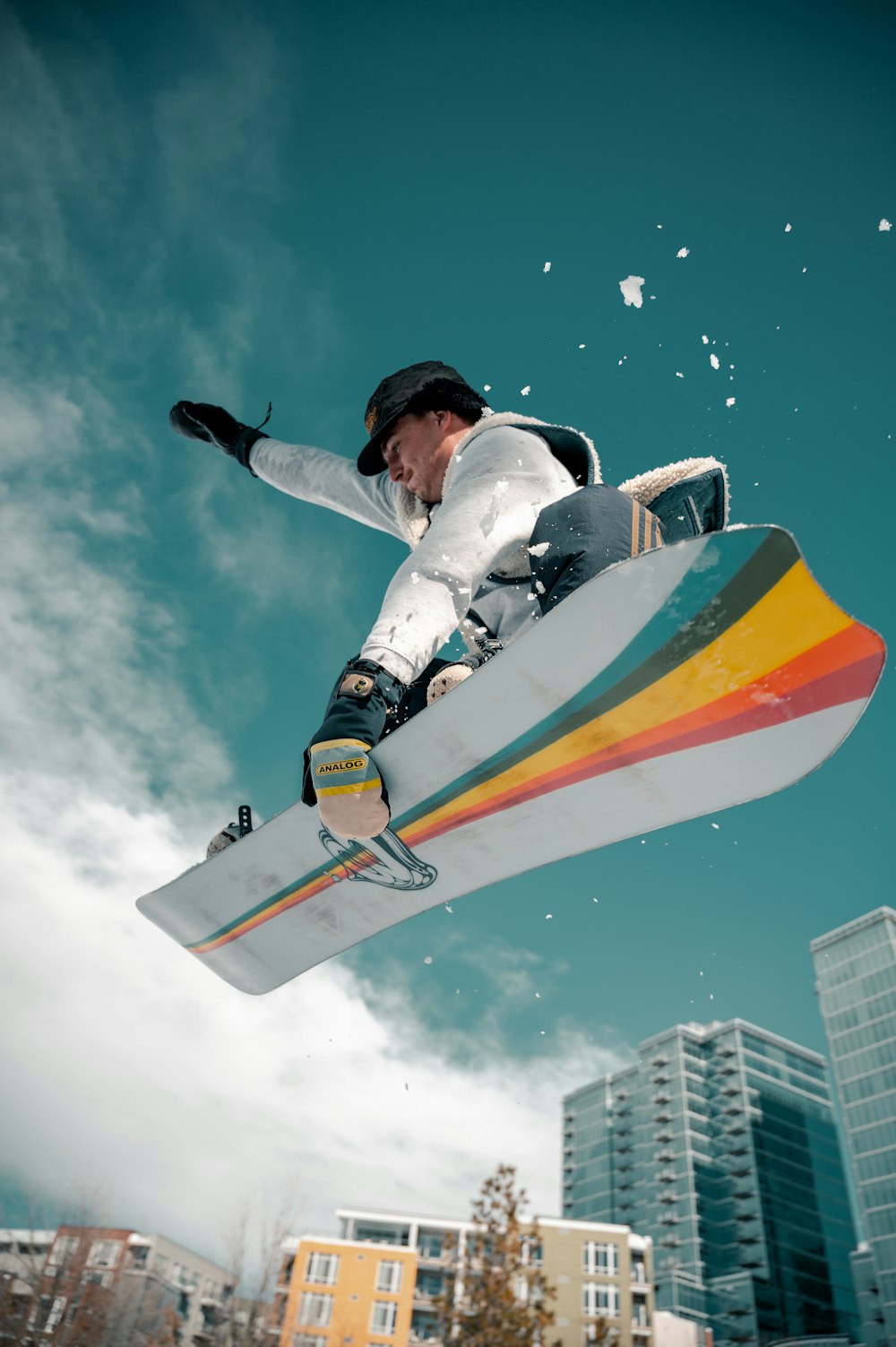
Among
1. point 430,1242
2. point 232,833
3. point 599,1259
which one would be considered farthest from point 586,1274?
point 232,833

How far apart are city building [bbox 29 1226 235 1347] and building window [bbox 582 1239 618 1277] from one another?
14.9 meters

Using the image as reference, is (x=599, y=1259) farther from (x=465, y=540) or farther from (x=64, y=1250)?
(x=465, y=540)

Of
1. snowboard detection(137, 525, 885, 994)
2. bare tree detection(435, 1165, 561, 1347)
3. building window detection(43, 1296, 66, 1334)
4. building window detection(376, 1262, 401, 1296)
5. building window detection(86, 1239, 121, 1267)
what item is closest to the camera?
snowboard detection(137, 525, 885, 994)

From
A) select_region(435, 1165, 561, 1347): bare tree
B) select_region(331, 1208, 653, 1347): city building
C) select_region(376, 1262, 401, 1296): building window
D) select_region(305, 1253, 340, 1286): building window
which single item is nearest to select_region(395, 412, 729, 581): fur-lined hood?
select_region(435, 1165, 561, 1347): bare tree

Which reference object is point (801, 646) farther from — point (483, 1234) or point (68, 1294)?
point (68, 1294)

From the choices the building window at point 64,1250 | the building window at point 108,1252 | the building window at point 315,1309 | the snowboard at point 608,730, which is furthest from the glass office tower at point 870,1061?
the snowboard at point 608,730

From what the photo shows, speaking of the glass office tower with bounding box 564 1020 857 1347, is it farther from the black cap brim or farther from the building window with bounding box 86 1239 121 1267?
the black cap brim

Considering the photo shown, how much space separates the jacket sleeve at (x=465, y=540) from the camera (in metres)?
1.47

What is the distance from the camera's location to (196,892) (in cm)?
276

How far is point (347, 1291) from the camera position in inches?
1192

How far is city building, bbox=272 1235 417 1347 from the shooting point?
29.5m

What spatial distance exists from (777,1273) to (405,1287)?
107 feet

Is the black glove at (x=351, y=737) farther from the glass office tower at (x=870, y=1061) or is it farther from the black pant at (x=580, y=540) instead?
the glass office tower at (x=870, y=1061)

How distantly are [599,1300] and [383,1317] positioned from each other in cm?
938
